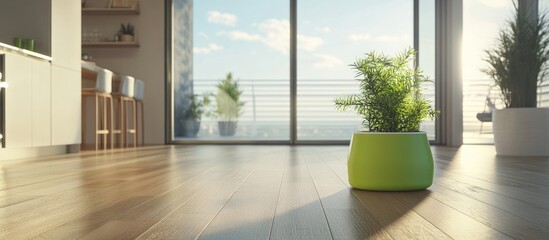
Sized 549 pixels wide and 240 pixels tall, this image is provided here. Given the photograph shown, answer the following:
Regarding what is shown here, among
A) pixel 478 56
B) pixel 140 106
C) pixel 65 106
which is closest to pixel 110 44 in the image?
pixel 140 106

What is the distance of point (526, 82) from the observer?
401 cm

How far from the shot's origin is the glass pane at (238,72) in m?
6.50

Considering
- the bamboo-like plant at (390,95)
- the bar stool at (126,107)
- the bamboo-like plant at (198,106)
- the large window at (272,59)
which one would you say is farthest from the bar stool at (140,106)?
the bamboo-like plant at (390,95)

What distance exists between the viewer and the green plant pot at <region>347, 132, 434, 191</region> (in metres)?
Answer: 1.72

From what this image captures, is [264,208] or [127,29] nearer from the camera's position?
[264,208]

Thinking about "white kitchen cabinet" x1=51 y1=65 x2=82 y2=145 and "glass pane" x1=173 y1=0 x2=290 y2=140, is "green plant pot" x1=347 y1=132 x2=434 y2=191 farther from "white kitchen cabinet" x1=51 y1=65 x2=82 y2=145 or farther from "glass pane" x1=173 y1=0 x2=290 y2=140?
"glass pane" x1=173 y1=0 x2=290 y2=140

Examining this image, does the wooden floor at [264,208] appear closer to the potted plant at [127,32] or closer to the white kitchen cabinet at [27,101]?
the white kitchen cabinet at [27,101]

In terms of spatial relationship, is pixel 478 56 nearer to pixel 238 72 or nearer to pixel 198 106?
pixel 238 72

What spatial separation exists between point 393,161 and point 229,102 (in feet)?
16.1

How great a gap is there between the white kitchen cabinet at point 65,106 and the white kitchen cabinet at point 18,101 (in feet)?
1.29

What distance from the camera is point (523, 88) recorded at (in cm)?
404

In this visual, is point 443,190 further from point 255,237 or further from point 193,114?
point 193,114

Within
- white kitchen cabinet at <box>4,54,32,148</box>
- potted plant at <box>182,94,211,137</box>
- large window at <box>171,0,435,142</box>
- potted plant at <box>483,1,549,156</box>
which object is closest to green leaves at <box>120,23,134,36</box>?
large window at <box>171,0,435,142</box>

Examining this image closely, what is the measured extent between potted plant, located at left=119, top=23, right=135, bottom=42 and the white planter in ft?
13.2
